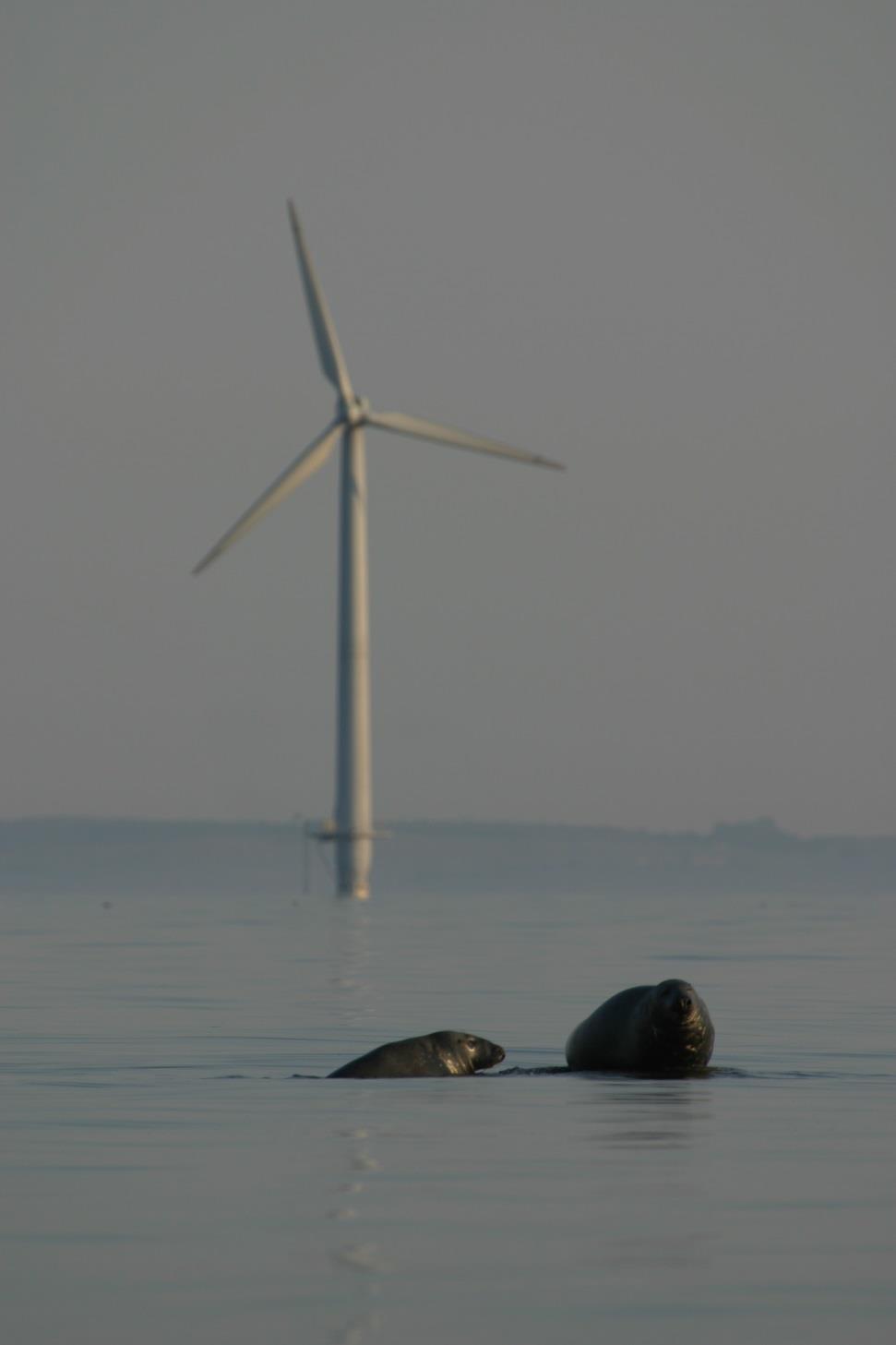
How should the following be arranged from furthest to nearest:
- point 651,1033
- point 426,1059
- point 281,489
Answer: point 281,489
point 651,1033
point 426,1059

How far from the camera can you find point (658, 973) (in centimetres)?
4722

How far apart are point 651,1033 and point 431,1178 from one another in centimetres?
992

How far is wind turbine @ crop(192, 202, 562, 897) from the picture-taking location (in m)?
104

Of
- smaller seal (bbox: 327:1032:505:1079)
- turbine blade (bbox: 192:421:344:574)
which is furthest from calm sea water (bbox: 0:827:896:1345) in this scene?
turbine blade (bbox: 192:421:344:574)

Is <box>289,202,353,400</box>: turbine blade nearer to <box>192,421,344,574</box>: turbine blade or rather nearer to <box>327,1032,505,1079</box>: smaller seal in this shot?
<box>192,421,344,574</box>: turbine blade

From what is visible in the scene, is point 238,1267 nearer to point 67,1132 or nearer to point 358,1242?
point 358,1242

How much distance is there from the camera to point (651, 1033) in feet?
85.4

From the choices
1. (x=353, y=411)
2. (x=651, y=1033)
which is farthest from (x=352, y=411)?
(x=651, y=1033)

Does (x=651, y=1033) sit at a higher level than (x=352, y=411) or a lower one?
lower

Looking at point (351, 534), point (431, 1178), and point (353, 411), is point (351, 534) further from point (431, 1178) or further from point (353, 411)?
point (431, 1178)

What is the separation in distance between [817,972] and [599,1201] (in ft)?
111

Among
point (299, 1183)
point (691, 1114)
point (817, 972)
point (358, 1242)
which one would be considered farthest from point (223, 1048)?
point (817, 972)

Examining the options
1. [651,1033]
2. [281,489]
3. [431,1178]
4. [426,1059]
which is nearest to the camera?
[431,1178]

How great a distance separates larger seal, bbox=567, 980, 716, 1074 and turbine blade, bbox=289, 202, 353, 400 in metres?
79.2
